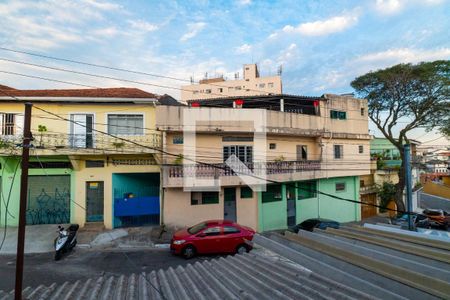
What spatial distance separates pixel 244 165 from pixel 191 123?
13.1 feet

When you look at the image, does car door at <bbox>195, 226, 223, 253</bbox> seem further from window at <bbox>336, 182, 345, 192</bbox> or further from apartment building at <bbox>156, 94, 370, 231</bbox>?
window at <bbox>336, 182, 345, 192</bbox>

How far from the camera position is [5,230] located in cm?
1307

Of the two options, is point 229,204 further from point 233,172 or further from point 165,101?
point 165,101

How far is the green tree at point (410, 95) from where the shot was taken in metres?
20.0

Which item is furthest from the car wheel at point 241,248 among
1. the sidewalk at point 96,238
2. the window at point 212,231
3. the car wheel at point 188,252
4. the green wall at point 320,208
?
the green wall at point 320,208

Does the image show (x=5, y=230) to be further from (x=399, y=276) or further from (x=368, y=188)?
(x=368, y=188)

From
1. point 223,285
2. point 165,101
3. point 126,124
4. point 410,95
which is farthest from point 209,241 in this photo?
point 410,95

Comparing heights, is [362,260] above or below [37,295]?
above

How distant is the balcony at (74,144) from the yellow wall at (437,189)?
4224cm

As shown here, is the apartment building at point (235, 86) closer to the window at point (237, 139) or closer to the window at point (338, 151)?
the window at point (338, 151)

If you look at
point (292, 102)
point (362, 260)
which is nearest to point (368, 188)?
point (292, 102)

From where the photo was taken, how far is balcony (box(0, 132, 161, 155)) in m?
13.7

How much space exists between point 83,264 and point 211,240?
16.9 feet

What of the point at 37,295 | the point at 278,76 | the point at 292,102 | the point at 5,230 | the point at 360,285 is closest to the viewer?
the point at 360,285
